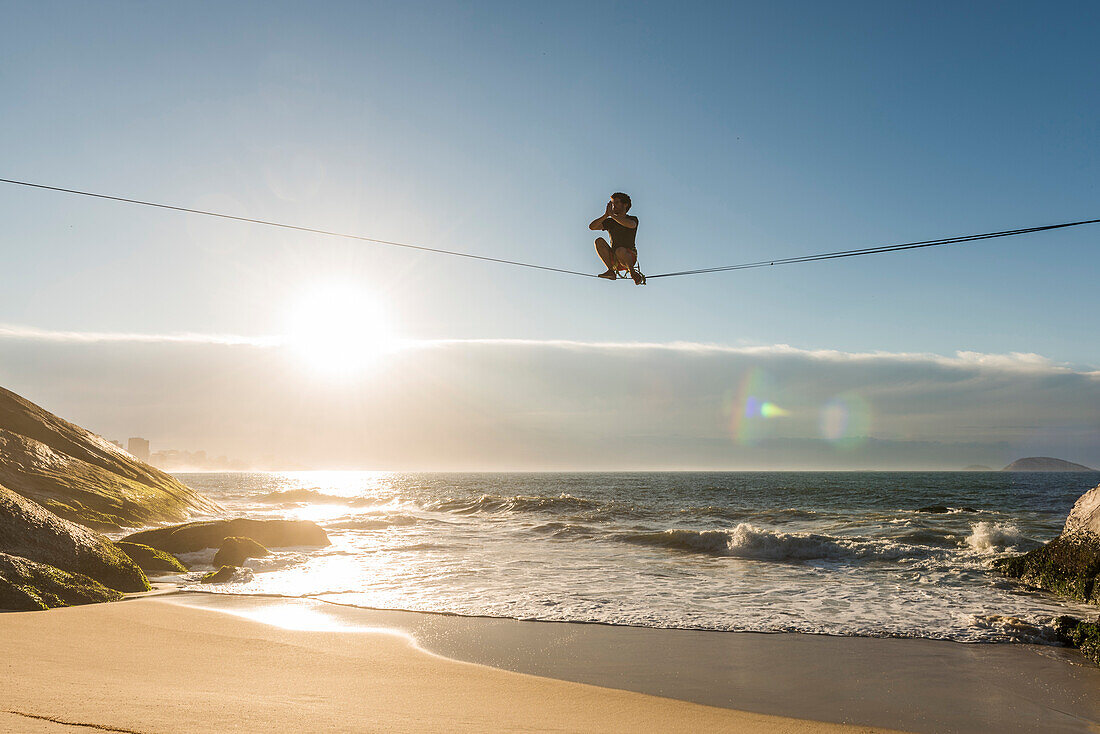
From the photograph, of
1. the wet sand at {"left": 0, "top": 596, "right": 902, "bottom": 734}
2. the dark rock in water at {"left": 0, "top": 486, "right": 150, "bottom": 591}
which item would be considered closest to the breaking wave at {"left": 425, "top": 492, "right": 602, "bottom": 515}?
the dark rock in water at {"left": 0, "top": 486, "right": 150, "bottom": 591}

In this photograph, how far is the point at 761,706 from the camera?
21.4 feet

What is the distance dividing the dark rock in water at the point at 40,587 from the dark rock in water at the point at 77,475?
385 inches

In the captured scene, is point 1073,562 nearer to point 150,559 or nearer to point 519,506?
point 150,559

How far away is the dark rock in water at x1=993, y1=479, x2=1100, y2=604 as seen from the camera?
42.8 ft

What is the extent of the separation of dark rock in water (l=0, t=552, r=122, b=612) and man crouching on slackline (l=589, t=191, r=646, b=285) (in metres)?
9.95

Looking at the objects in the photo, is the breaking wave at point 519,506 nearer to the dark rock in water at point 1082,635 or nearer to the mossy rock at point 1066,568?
the mossy rock at point 1066,568

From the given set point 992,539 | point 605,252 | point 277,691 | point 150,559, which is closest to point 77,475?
point 150,559

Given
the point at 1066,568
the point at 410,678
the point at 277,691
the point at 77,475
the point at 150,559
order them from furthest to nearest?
1. the point at 77,475
2. the point at 150,559
3. the point at 1066,568
4. the point at 410,678
5. the point at 277,691

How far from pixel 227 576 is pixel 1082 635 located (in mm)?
15432

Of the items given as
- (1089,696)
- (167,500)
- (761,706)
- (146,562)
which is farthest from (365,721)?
(167,500)

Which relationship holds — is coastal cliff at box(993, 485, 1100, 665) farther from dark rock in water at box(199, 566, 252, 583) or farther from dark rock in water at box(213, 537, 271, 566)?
dark rock in water at box(213, 537, 271, 566)

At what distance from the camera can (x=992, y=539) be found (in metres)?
22.9

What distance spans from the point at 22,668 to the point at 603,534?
22.3 m

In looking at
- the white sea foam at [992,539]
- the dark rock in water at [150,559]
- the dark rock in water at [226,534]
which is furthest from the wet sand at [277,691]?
the white sea foam at [992,539]
